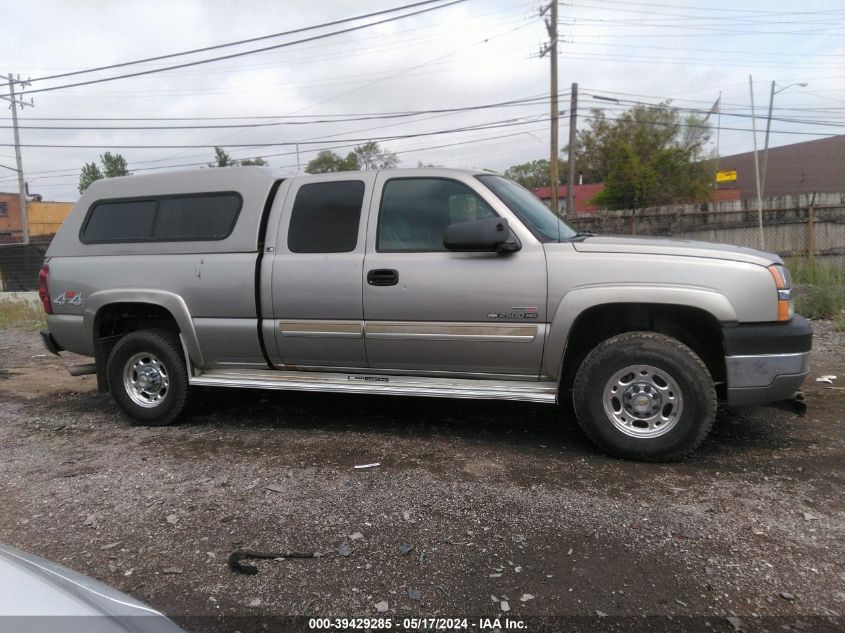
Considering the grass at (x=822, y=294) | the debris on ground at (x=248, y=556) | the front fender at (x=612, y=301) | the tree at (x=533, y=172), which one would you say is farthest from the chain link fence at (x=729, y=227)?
the tree at (x=533, y=172)

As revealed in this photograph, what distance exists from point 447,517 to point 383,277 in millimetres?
1753

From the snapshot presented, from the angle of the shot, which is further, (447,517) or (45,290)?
(45,290)

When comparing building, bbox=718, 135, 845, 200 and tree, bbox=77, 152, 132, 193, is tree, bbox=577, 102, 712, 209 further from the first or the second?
tree, bbox=77, 152, 132, 193

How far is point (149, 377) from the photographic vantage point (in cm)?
511

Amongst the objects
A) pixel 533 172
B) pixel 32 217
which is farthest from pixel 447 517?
pixel 533 172

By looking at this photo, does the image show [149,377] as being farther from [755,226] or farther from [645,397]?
[755,226]

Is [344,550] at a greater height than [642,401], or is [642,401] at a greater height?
[642,401]

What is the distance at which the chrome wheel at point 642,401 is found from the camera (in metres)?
3.87

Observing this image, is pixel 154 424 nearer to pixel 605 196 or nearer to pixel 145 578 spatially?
pixel 145 578

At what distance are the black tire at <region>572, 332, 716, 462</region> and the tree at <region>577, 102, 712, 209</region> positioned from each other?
1279 inches

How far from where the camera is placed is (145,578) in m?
2.82

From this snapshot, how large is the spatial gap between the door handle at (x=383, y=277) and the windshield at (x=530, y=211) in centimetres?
91

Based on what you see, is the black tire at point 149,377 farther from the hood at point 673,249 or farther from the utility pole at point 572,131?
the utility pole at point 572,131

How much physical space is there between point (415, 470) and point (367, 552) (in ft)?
3.32
